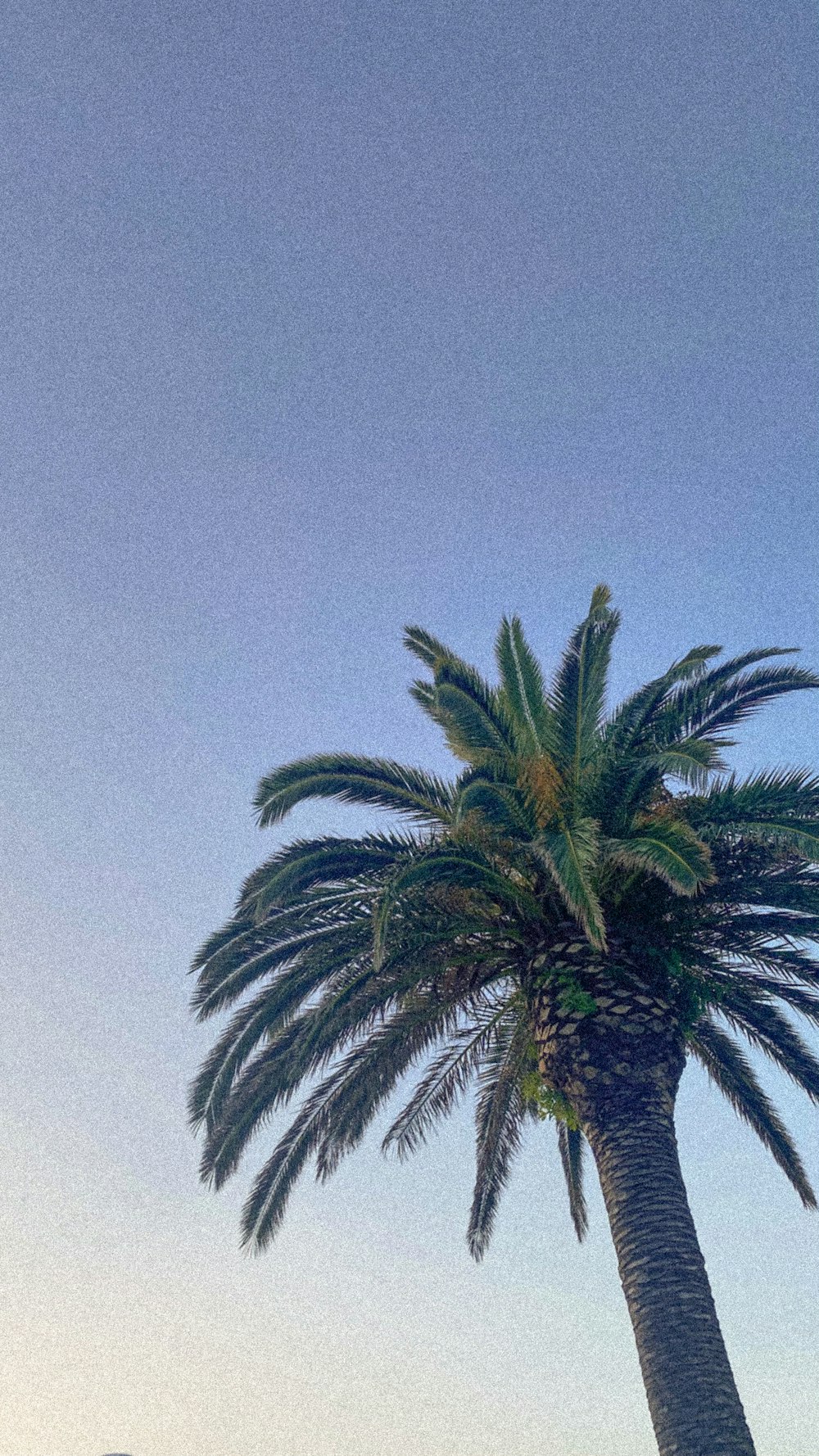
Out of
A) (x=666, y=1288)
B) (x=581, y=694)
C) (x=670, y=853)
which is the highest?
(x=581, y=694)

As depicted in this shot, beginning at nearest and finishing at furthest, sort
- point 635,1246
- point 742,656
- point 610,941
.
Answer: point 635,1246 < point 610,941 < point 742,656

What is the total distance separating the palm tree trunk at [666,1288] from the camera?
484 inches

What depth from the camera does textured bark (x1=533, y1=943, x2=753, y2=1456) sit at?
40.7 ft

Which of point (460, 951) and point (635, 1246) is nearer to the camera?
point (635, 1246)

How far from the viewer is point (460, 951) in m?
15.6

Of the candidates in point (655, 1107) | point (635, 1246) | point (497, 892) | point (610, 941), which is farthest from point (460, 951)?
point (635, 1246)

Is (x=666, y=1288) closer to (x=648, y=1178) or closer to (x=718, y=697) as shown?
(x=648, y=1178)

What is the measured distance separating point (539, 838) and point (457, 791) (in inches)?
70.3

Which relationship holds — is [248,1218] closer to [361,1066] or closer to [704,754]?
[361,1066]

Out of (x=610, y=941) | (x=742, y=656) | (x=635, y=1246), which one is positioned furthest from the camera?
(x=742, y=656)

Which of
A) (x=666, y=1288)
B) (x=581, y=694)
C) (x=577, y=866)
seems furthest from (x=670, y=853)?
(x=666, y=1288)

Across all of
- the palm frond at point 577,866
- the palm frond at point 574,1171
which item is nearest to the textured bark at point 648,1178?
the palm frond at point 577,866

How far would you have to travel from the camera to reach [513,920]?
15.4 meters

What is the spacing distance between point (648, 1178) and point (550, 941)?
283cm
